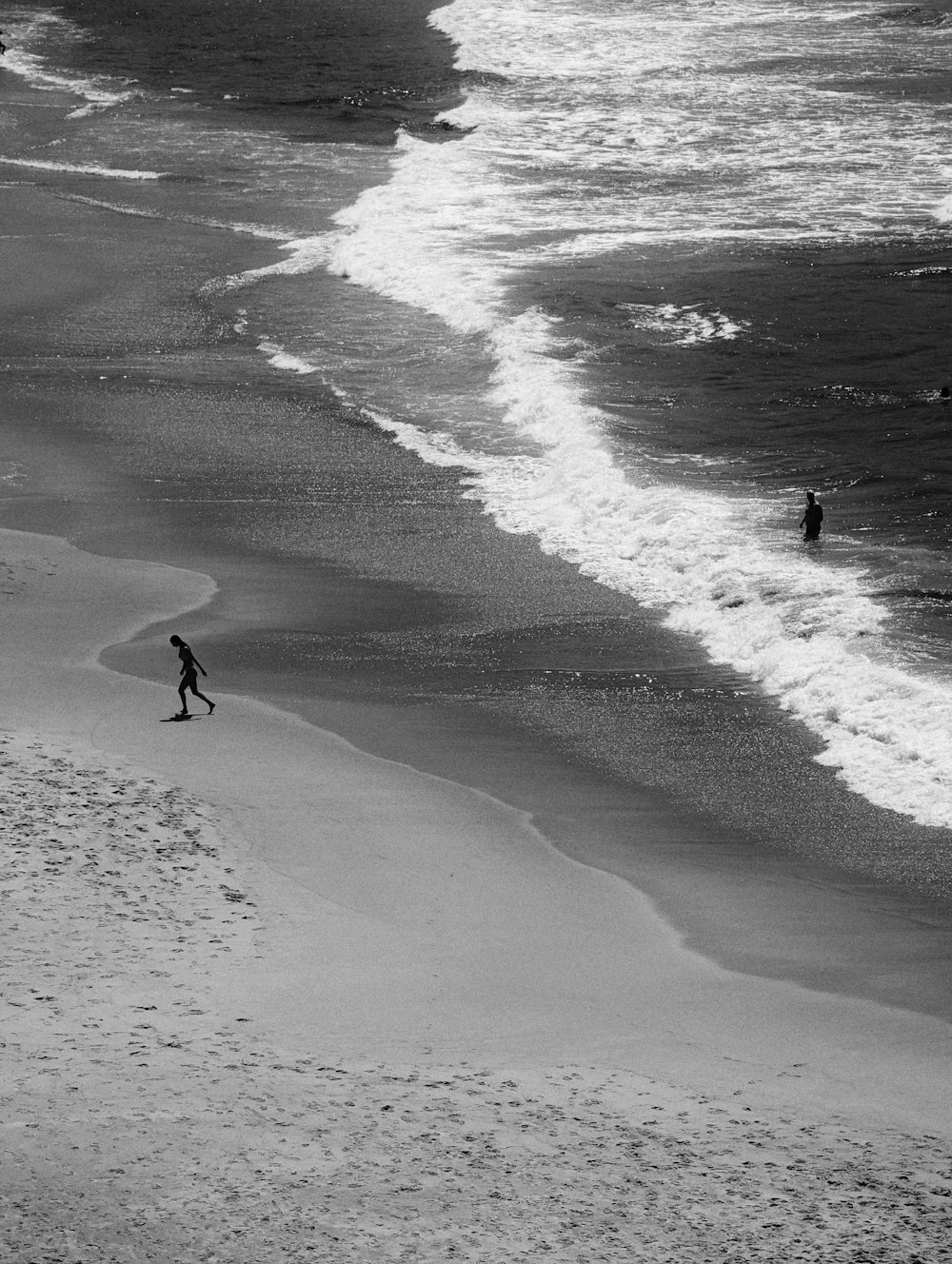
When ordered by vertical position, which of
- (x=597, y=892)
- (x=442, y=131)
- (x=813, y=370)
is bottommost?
(x=597, y=892)

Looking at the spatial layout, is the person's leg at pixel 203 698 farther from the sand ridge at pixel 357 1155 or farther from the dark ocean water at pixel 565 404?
the sand ridge at pixel 357 1155

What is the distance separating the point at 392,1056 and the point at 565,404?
17.8 metres

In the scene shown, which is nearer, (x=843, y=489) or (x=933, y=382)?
(x=843, y=489)

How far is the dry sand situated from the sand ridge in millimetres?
19

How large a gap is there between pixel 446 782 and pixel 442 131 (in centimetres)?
4062

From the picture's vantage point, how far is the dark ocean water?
16594 millimetres

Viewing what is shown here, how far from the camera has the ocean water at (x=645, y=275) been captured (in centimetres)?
1955

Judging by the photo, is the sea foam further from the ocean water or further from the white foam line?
the white foam line

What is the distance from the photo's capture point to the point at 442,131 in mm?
51469

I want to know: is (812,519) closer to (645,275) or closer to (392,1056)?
(392,1056)

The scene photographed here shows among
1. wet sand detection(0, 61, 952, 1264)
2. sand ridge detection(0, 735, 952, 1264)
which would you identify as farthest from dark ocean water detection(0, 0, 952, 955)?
sand ridge detection(0, 735, 952, 1264)

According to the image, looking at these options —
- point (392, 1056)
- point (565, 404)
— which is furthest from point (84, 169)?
point (392, 1056)

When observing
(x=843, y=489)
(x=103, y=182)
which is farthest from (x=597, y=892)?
(x=103, y=182)

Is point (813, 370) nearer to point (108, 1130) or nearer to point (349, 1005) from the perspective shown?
point (349, 1005)
